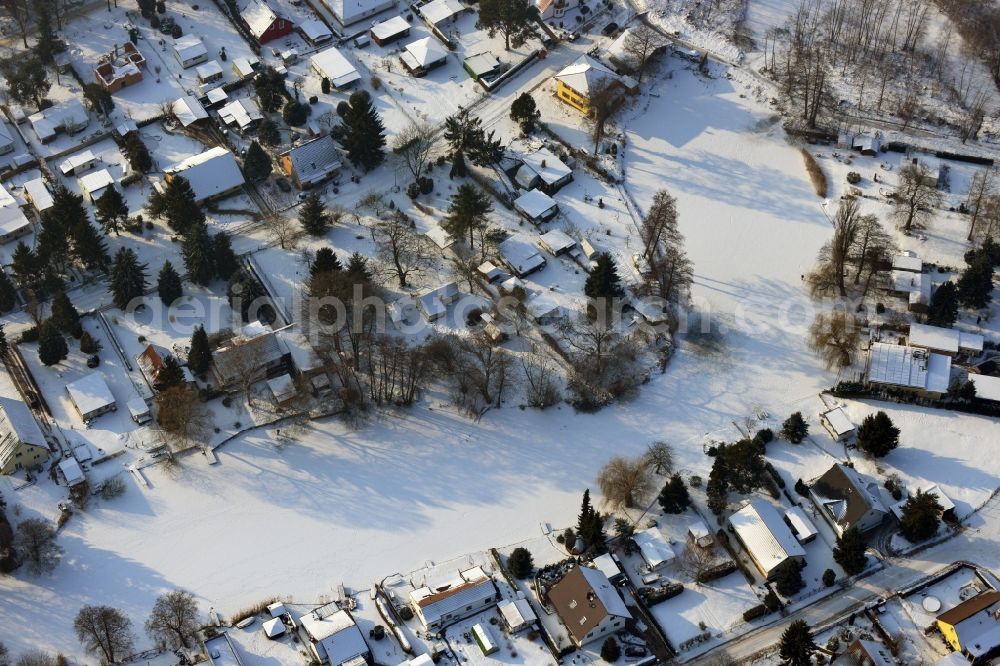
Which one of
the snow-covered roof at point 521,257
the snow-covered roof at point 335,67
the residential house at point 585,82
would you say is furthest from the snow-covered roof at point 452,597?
the snow-covered roof at point 335,67

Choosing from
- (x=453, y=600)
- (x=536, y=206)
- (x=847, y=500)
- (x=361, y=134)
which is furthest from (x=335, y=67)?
(x=847, y=500)

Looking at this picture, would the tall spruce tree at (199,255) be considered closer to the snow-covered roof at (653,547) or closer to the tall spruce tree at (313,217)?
the tall spruce tree at (313,217)

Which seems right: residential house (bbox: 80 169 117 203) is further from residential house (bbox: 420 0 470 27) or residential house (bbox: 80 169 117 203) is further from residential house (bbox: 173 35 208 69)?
residential house (bbox: 420 0 470 27)

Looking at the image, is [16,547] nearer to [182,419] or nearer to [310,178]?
[182,419]

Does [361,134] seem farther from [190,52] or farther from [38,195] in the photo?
[38,195]

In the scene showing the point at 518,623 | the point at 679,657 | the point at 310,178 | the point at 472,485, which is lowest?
the point at 679,657

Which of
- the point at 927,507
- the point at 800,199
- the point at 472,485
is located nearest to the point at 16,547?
the point at 472,485
